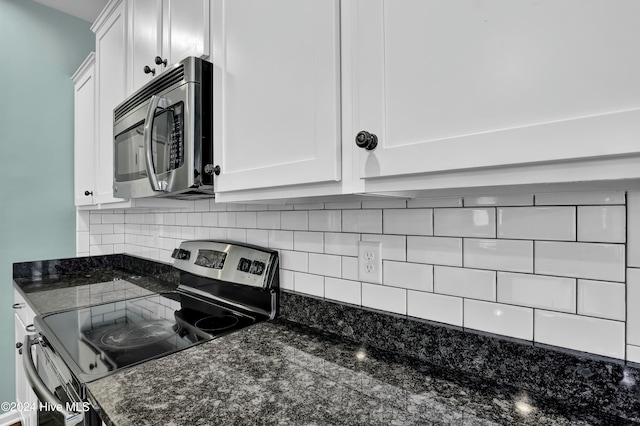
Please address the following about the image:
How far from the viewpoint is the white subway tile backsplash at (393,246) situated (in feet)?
3.10

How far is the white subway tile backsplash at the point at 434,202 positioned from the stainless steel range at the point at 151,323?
1.87 feet

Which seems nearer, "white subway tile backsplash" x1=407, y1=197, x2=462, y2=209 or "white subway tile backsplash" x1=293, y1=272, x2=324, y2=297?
"white subway tile backsplash" x1=407, y1=197, x2=462, y2=209

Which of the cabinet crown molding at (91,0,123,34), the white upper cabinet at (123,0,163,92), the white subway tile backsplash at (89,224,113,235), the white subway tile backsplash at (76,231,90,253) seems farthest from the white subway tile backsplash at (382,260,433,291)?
the white subway tile backsplash at (76,231,90,253)

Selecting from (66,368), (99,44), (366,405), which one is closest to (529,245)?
(366,405)

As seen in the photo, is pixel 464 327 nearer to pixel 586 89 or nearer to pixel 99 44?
pixel 586 89

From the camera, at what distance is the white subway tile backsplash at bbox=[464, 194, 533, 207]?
0.74 meters

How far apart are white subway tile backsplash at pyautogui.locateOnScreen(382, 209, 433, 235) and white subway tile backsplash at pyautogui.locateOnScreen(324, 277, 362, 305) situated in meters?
0.21

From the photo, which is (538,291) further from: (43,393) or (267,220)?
(43,393)

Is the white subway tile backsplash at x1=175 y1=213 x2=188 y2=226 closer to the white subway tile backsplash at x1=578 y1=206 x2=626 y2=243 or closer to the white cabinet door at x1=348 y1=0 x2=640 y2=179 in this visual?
the white cabinet door at x1=348 y1=0 x2=640 y2=179

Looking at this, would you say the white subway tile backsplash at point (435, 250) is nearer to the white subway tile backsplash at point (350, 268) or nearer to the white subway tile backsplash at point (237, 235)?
the white subway tile backsplash at point (350, 268)

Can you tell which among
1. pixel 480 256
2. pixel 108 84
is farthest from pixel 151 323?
pixel 108 84

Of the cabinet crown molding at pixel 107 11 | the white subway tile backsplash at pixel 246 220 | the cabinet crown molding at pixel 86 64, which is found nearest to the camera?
the white subway tile backsplash at pixel 246 220

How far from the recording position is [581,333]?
2.22ft

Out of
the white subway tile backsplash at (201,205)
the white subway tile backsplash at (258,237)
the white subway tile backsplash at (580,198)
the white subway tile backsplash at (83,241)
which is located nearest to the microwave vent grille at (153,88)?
the white subway tile backsplash at (201,205)
